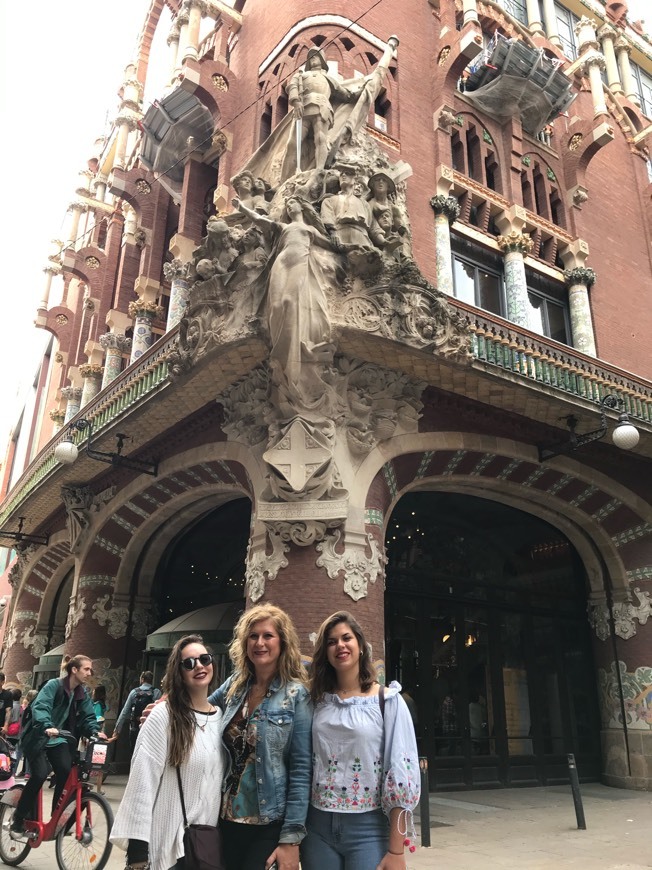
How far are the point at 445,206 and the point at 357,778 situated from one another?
1356 cm

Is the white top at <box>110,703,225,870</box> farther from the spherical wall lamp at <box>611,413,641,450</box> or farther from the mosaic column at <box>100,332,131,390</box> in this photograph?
the mosaic column at <box>100,332,131,390</box>

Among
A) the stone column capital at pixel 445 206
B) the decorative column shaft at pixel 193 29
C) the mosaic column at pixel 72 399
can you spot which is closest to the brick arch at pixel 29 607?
the mosaic column at pixel 72 399

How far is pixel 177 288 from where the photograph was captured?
16.0m

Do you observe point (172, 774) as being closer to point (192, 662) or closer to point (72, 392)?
point (192, 662)

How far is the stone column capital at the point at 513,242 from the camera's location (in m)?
15.9

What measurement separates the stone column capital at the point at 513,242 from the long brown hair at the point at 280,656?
46.7 ft

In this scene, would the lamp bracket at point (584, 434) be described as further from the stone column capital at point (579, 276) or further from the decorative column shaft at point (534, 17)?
the decorative column shaft at point (534, 17)

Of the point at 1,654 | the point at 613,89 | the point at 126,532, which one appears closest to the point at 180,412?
the point at 126,532

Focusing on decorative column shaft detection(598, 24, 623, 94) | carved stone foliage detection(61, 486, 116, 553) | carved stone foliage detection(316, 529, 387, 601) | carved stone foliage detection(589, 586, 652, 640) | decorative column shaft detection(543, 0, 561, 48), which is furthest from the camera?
decorative column shaft detection(598, 24, 623, 94)

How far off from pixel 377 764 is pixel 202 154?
16536 mm

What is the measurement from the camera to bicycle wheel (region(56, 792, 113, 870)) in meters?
5.88

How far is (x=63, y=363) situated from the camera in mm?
23672

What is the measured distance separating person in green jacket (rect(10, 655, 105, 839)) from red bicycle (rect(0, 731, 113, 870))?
0.29 ft

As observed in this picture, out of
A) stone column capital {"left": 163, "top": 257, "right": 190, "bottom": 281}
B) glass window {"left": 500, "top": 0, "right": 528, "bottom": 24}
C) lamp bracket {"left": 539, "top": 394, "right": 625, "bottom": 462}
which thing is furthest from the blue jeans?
glass window {"left": 500, "top": 0, "right": 528, "bottom": 24}
